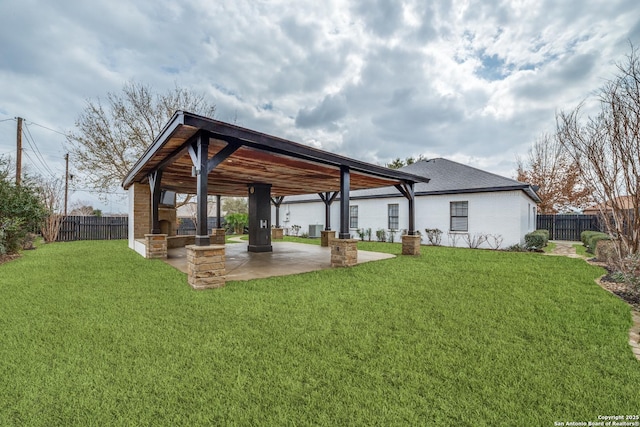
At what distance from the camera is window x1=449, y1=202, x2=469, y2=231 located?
1228 centimetres

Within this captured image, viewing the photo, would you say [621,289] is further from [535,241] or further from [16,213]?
[16,213]

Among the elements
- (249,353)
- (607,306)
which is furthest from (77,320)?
(607,306)

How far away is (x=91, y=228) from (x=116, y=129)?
602 centimetres

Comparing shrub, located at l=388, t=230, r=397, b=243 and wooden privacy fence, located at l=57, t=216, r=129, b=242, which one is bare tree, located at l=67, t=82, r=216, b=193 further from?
shrub, located at l=388, t=230, r=397, b=243

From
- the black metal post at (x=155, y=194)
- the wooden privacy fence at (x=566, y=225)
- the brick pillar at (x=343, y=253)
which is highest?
the black metal post at (x=155, y=194)

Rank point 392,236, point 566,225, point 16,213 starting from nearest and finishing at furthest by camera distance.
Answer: point 16,213
point 392,236
point 566,225

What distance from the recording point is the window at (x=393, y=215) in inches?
573

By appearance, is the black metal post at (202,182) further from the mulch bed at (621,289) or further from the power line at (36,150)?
the power line at (36,150)

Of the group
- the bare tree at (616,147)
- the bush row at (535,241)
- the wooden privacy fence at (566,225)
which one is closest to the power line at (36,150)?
the bare tree at (616,147)

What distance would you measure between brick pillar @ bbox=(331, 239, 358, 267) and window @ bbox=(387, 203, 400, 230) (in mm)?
8096

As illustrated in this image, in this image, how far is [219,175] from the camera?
27.6 ft

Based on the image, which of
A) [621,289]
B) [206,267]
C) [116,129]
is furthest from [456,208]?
[116,129]

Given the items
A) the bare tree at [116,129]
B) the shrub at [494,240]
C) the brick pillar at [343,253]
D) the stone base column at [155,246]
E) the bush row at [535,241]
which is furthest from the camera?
the bare tree at [116,129]

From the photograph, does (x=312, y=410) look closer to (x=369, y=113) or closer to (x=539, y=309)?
(x=539, y=309)
